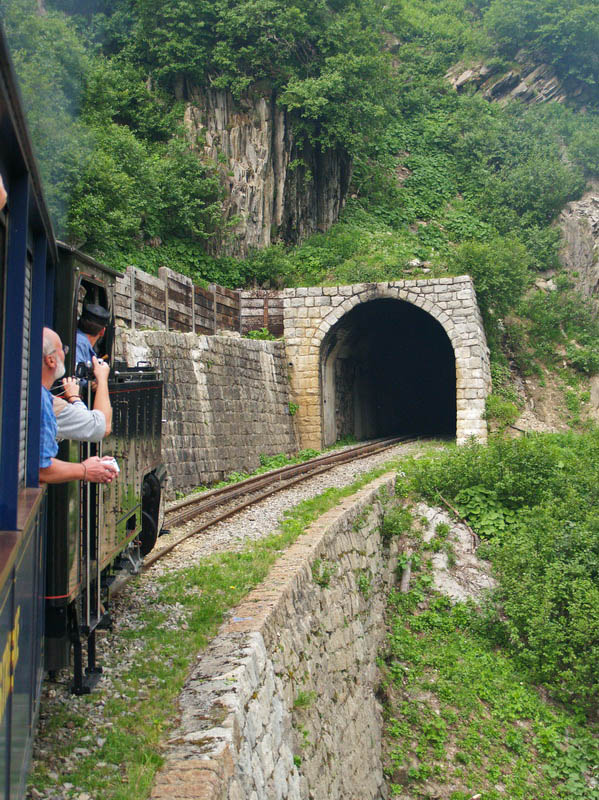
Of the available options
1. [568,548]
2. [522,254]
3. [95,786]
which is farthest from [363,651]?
[522,254]

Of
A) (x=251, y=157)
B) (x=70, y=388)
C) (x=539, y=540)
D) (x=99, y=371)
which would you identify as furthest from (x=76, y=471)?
(x=251, y=157)

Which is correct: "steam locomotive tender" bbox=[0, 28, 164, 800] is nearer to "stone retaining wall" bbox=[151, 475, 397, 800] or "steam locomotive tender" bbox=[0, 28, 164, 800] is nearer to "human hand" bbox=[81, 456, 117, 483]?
"human hand" bbox=[81, 456, 117, 483]

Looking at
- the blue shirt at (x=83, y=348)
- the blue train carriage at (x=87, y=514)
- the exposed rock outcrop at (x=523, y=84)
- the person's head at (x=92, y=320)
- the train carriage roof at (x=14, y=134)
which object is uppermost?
the exposed rock outcrop at (x=523, y=84)

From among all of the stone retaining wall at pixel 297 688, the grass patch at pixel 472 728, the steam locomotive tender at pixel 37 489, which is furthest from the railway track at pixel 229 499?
the grass patch at pixel 472 728

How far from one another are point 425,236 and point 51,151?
17.3 metres

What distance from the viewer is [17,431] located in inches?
101

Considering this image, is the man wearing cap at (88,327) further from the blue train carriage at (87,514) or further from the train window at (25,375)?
the train window at (25,375)

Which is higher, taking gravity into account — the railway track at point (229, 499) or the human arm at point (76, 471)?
the human arm at point (76, 471)

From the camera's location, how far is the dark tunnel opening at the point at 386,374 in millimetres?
22828

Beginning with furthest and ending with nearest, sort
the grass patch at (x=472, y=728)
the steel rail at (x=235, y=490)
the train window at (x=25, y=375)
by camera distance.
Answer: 1. the steel rail at (x=235, y=490)
2. the grass patch at (x=472, y=728)
3. the train window at (x=25, y=375)

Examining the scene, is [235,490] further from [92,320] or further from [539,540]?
[92,320]

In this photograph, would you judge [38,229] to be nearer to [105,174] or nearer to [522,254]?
[105,174]

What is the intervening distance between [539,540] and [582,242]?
2202 cm

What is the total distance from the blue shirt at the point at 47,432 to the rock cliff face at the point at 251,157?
21.0 m
